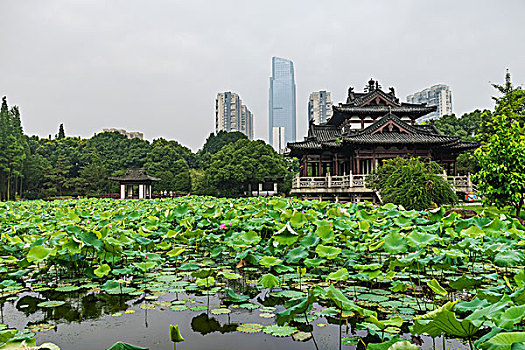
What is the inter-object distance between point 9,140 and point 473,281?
111ft

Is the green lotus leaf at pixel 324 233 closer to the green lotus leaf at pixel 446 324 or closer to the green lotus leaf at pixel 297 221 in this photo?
the green lotus leaf at pixel 297 221

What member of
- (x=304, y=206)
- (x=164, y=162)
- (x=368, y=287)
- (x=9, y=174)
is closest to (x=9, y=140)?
(x=9, y=174)

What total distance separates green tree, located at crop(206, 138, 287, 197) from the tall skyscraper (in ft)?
257

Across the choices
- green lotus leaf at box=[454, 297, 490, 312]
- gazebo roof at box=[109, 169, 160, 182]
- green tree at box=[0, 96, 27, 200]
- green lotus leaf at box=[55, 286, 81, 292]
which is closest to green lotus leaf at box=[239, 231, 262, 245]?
green lotus leaf at box=[55, 286, 81, 292]

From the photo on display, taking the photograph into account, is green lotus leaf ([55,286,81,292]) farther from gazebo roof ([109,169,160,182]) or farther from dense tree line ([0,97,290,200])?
gazebo roof ([109,169,160,182])

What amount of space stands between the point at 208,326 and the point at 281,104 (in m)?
107

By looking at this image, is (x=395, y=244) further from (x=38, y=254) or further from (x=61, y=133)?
(x=61, y=133)

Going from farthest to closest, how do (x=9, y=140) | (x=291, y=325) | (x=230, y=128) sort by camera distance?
(x=230, y=128) → (x=9, y=140) → (x=291, y=325)

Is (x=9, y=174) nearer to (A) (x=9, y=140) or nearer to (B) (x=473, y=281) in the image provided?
(A) (x=9, y=140)

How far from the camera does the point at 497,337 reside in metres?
1.26

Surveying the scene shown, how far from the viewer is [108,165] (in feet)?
122

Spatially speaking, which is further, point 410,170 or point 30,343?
point 410,170

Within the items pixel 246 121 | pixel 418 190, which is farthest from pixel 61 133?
pixel 418 190

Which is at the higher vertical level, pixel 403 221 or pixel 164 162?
pixel 164 162
